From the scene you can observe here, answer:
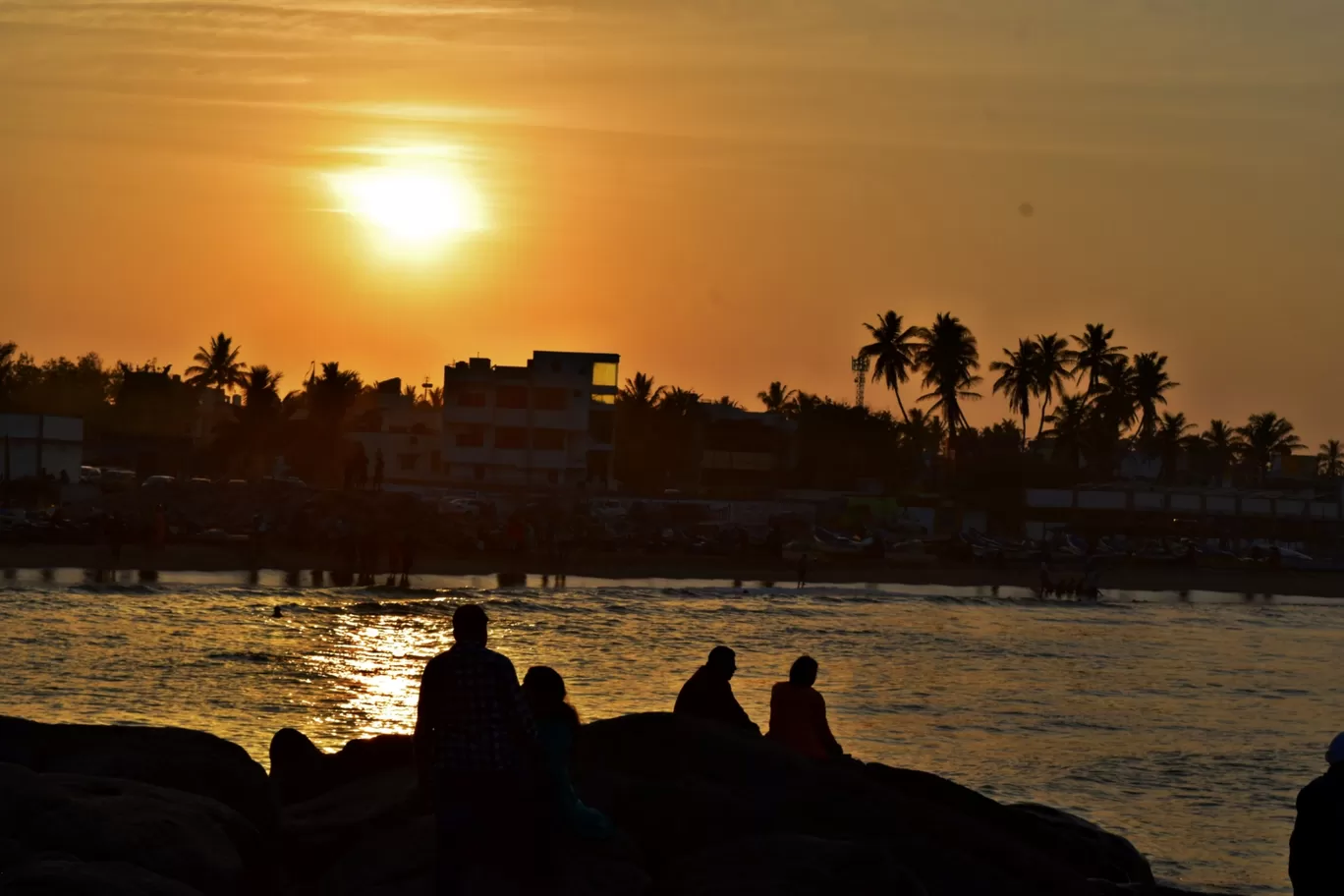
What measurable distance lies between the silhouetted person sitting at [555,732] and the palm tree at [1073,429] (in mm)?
107483

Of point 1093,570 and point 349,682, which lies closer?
point 349,682

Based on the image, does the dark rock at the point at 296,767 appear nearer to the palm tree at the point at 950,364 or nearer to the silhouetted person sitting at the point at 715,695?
the silhouetted person sitting at the point at 715,695

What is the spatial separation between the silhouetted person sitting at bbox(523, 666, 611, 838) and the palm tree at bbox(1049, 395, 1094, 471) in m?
107

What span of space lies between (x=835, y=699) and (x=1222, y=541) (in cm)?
7261

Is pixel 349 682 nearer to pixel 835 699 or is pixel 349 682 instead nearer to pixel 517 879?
pixel 835 699

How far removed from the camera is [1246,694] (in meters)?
30.4

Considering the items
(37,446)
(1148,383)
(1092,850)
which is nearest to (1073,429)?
(1148,383)

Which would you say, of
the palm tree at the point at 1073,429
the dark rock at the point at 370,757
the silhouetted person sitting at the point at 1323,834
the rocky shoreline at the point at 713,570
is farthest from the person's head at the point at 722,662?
the palm tree at the point at 1073,429

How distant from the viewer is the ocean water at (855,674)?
19328mm

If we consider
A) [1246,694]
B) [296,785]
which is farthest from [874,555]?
[296,785]

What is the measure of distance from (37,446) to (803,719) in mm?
72323

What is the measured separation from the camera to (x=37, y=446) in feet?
251

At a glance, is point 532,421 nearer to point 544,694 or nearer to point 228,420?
point 228,420

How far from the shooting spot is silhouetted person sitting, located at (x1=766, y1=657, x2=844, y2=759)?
37.3ft
